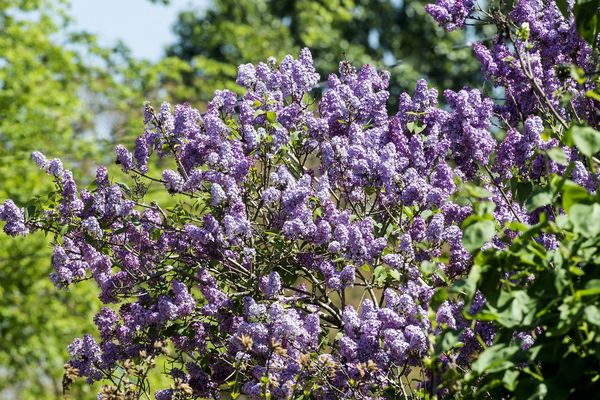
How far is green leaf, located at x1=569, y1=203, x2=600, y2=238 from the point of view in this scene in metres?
2.40

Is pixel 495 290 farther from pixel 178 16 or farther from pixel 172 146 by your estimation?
pixel 178 16

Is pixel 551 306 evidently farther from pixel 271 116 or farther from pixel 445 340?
pixel 271 116

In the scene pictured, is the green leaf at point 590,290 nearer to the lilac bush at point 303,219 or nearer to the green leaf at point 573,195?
the green leaf at point 573,195

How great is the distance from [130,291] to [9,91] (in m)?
10.9

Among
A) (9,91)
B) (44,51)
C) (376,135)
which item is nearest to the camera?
(376,135)

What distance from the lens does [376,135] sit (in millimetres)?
4367

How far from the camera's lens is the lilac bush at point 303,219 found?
3832mm

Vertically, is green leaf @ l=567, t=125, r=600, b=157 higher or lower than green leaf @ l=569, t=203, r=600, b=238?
higher

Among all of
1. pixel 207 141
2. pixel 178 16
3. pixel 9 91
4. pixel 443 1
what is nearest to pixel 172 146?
pixel 207 141

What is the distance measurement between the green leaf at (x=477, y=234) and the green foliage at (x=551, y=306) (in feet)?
0.26

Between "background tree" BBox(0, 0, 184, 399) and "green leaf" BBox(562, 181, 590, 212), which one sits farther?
"background tree" BBox(0, 0, 184, 399)

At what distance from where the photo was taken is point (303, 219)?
404 centimetres

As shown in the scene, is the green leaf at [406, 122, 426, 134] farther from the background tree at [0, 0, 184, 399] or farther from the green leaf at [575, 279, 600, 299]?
the background tree at [0, 0, 184, 399]

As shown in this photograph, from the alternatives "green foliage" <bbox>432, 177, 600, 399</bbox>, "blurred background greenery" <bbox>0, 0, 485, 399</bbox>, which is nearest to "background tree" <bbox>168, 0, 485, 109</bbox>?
"blurred background greenery" <bbox>0, 0, 485, 399</bbox>
